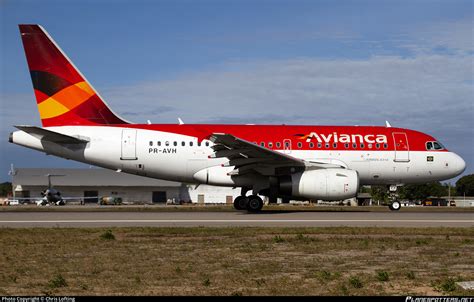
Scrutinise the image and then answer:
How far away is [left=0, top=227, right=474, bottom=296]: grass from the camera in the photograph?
991 centimetres

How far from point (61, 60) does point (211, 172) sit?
351 inches

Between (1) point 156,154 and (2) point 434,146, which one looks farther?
(2) point 434,146

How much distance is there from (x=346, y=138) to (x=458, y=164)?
6121 millimetres

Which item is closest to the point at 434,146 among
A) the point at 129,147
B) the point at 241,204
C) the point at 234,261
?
the point at 241,204

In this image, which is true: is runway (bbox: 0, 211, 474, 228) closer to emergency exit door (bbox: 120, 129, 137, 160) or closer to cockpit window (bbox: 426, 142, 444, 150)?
emergency exit door (bbox: 120, 129, 137, 160)

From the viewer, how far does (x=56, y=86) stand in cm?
2908

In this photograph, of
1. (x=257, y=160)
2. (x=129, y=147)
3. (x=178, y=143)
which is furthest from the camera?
(x=178, y=143)

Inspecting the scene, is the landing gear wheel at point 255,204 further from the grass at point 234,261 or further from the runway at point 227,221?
the grass at point 234,261

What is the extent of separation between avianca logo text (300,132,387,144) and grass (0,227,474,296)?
1020 centimetres

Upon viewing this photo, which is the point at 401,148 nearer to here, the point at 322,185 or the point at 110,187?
the point at 322,185

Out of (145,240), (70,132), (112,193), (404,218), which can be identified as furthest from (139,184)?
(145,240)

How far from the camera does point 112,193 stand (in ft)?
253

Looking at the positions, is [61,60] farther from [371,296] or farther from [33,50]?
[371,296]

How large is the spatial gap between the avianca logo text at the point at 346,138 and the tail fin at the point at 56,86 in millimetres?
9853
